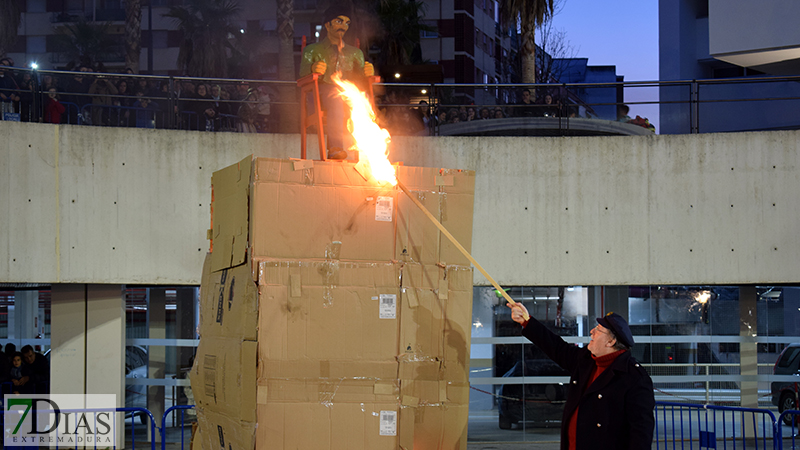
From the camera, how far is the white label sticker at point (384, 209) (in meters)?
4.30

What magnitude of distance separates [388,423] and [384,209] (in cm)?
126

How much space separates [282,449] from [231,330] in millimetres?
779

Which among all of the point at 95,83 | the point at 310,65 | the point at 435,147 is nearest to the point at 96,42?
the point at 95,83

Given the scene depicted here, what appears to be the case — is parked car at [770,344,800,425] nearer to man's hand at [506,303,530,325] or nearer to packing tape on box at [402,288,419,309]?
man's hand at [506,303,530,325]

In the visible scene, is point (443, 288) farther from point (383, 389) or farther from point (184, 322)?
point (184, 322)

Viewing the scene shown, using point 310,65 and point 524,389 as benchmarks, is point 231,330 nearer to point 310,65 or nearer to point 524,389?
point 310,65

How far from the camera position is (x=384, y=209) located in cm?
431

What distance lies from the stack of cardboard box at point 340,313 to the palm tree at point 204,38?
25.0 metres

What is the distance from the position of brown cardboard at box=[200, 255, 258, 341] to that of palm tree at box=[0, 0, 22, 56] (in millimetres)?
13998

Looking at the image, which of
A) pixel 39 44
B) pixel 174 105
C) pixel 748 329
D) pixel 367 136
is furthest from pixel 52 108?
pixel 39 44

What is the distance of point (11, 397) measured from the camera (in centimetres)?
997

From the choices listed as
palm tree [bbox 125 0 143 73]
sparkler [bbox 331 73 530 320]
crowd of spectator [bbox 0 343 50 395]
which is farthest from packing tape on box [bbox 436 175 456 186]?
palm tree [bbox 125 0 143 73]

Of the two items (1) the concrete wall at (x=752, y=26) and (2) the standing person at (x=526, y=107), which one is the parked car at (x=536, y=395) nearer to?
(2) the standing person at (x=526, y=107)

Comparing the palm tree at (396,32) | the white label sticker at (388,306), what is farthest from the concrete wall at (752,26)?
the palm tree at (396,32)
